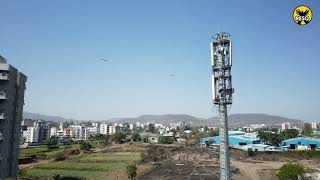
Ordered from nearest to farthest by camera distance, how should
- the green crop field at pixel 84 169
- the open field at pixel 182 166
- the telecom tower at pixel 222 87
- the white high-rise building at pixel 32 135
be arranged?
the telecom tower at pixel 222 87 < the open field at pixel 182 166 < the green crop field at pixel 84 169 < the white high-rise building at pixel 32 135

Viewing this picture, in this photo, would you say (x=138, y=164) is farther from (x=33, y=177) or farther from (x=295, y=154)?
(x=295, y=154)

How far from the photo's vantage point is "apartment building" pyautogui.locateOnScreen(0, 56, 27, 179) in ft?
155

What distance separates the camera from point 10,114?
49406 mm

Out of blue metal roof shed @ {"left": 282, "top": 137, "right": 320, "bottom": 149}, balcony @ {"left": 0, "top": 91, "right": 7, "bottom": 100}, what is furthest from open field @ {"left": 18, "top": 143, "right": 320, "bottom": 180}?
blue metal roof shed @ {"left": 282, "top": 137, "right": 320, "bottom": 149}

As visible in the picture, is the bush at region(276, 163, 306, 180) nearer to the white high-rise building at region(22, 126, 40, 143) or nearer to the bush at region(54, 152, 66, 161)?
the bush at region(54, 152, 66, 161)

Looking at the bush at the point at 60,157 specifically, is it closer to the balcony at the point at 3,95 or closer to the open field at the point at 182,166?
the open field at the point at 182,166

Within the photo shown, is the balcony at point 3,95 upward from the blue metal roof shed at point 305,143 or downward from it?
upward

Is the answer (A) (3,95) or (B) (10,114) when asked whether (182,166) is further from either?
(A) (3,95)

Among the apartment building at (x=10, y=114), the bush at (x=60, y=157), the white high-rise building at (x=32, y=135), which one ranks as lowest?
the bush at (x=60, y=157)

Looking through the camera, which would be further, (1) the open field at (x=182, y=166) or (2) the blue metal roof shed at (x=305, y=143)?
(2) the blue metal roof shed at (x=305, y=143)

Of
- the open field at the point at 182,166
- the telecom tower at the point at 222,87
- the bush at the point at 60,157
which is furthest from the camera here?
the bush at the point at 60,157

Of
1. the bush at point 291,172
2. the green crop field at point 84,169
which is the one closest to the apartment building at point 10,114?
the green crop field at point 84,169

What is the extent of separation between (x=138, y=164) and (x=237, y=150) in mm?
31997

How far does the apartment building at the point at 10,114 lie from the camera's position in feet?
155
